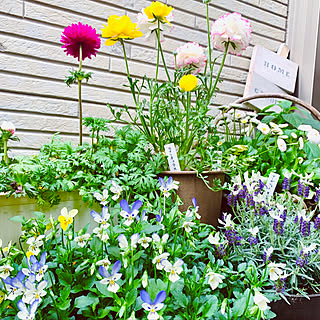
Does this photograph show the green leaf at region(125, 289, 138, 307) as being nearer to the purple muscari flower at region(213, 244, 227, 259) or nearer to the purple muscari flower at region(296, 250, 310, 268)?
the purple muscari flower at region(213, 244, 227, 259)

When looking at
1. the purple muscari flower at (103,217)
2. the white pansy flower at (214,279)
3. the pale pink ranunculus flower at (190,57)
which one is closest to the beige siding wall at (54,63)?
the pale pink ranunculus flower at (190,57)

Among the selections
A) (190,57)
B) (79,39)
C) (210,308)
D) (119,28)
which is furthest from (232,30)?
(210,308)

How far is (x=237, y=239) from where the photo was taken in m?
0.87

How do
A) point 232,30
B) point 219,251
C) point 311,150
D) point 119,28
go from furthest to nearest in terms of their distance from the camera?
1. point 311,150
2. point 232,30
3. point 119,28
4. point 219,251

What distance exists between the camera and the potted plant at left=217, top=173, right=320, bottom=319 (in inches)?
30.2

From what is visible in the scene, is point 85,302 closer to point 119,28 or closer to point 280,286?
point 280,286

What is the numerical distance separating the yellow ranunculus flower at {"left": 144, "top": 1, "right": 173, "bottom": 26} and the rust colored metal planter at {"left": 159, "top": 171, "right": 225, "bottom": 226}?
18.6 inches

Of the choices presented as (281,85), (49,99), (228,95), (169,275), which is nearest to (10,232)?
(169,275)

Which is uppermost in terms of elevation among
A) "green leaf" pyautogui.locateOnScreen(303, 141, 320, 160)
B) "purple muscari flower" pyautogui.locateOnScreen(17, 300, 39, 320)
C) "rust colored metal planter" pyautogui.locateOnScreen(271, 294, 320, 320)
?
"green leaf" pyautogui.locateOnScreen(303, 141, 320, 160)

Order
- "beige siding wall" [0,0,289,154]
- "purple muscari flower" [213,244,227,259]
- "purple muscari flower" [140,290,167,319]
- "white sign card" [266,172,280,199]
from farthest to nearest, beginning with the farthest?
1. "beige siding wall" [0,0,289,154]
2. "white sign card" [266,172,280,199]
3. "purple muscari flower" [213,244,227,259]
4. "purple muscari flower" [140,290,167,319]

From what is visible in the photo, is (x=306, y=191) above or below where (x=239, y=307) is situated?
above

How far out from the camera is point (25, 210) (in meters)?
0.89

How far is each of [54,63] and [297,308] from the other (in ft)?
3.92

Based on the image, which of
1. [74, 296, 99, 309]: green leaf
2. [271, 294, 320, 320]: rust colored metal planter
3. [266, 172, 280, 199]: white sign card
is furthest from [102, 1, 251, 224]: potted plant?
[74, 296, 99, 309]: green leaf
